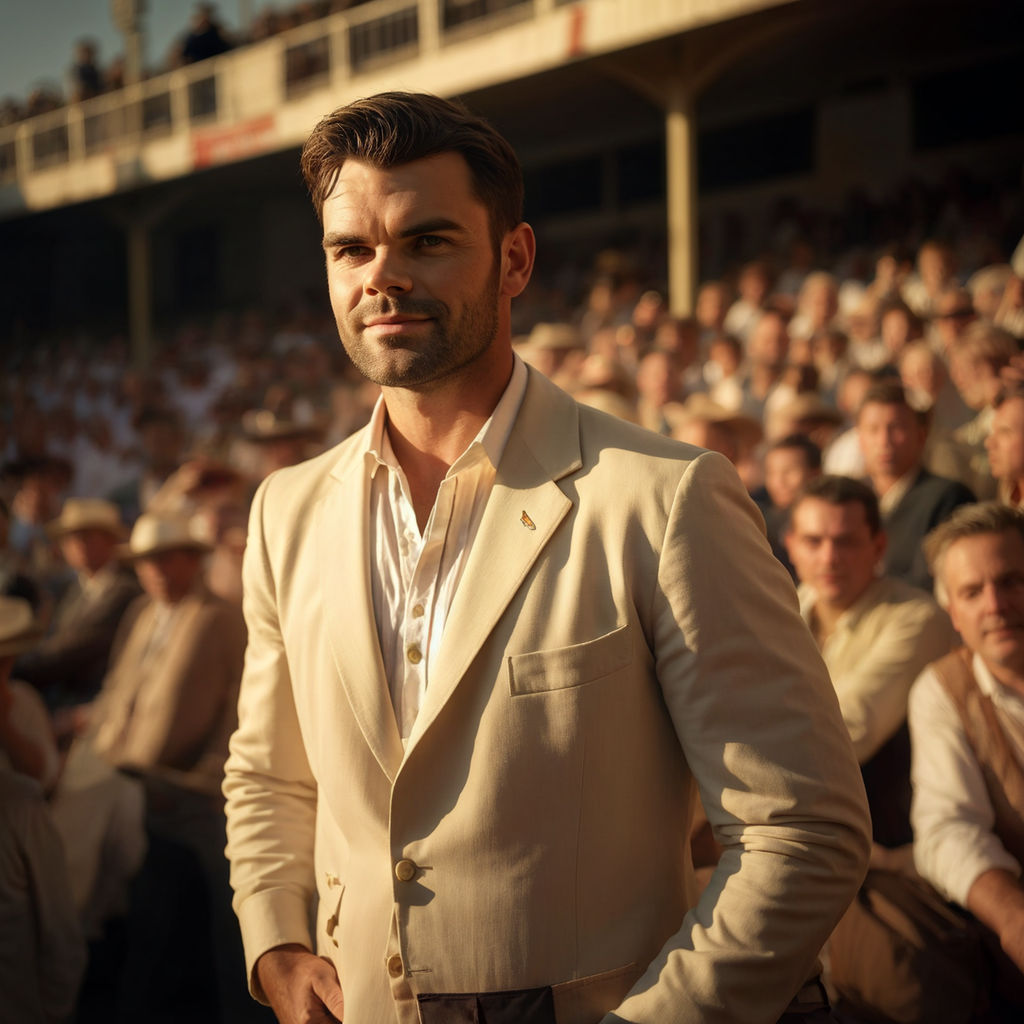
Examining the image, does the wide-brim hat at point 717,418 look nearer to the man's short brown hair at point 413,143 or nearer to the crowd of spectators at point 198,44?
the man's short brown hair at point 413,143

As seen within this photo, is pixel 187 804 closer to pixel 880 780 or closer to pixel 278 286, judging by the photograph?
pixel 880 780

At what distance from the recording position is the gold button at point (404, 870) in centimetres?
173

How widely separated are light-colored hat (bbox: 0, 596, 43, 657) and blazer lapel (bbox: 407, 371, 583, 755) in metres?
2.06

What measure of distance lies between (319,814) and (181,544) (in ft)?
11.1

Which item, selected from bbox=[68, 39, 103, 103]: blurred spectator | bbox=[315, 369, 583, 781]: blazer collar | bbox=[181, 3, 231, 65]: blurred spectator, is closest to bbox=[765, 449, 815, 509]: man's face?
bbox=[315, 369, 583, 781]: blazer collar

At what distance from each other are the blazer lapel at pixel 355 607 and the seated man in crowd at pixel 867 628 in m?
1.72

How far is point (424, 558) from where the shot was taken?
1.86 metres

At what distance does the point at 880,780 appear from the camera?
11.0ft

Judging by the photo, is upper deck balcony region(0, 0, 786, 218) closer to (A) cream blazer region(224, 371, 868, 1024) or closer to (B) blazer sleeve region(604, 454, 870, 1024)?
(A) cream blazer region(224, 371, 868, 1024)

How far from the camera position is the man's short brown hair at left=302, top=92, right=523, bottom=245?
178cm

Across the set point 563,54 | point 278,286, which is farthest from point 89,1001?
point 278,286

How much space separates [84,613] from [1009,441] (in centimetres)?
441

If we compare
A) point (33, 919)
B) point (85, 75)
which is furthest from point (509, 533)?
point (85, 75)

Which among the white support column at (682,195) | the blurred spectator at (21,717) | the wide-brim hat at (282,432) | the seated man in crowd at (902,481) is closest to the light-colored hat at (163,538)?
the blurred spectator at (21,717)
